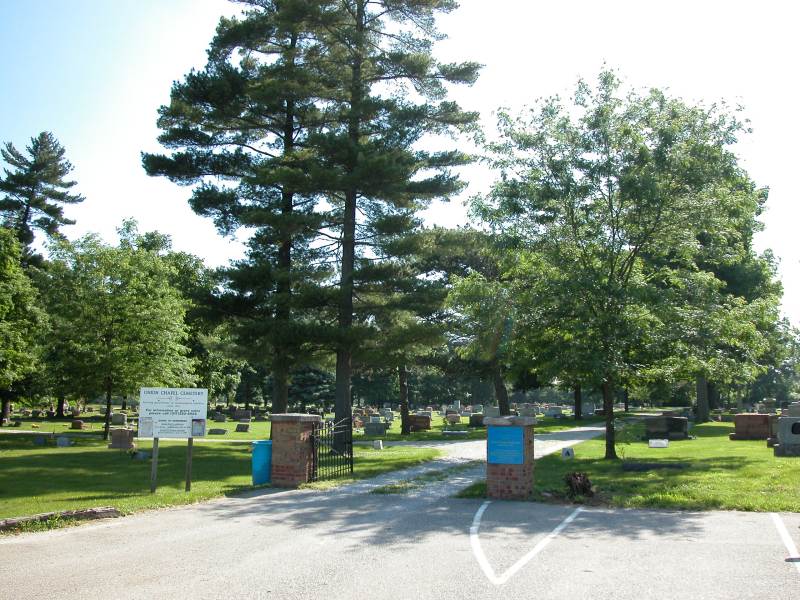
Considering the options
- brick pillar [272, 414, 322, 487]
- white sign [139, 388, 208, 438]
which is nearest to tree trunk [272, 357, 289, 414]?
brick pillar [272, 414, 322, 487]

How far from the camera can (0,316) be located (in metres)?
27.3

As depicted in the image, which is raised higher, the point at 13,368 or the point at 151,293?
the point at 151,293

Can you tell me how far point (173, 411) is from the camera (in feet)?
42.5

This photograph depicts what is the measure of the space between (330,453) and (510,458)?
493 centimetres

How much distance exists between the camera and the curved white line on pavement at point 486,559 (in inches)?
267

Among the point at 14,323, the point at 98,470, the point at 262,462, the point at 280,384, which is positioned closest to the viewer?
the point at 262,462

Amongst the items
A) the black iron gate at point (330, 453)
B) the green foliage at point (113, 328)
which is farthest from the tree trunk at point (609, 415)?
the green foliage at point (113, 328)

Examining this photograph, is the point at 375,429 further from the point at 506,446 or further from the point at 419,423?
the point at 506,446

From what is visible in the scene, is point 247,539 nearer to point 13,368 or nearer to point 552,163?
point 552,163

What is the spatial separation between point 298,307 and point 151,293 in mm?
10756

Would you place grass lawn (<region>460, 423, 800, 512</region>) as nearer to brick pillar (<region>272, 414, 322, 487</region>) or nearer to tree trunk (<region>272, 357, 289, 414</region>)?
brick pillar (<region>272, 414, 322, 487</region>)

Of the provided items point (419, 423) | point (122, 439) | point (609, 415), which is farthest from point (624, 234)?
point (419, 423)

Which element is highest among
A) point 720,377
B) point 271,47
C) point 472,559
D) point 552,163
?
point 271,47

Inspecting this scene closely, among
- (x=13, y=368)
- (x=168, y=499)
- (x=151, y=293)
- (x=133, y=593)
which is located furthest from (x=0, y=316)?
(x=133, y=593)
